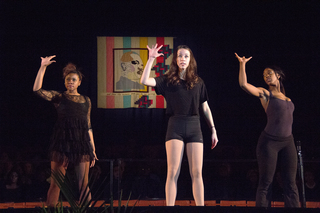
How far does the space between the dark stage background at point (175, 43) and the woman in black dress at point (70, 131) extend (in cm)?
247

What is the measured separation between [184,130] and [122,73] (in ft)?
11.4

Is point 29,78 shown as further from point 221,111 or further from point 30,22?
point 221,111

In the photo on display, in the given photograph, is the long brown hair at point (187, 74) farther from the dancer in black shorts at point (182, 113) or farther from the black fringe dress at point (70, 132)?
the black fringe dress at point (70, 132)

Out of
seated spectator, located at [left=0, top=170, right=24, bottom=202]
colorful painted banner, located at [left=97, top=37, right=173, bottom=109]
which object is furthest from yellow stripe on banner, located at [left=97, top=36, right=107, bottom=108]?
seated spectator, located at [left=0, top=170, right=24, bottom=202]

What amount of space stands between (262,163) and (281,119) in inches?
16.4

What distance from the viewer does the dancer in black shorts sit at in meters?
2.98

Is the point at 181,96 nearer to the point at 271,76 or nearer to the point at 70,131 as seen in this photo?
the point at 271,76

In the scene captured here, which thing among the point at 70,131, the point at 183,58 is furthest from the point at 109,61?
the point at 183,58

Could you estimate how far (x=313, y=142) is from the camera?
614cm

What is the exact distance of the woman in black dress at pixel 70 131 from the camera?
3342 millimetres

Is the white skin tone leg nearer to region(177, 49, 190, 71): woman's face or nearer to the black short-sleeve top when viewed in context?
the black short-sleeve top

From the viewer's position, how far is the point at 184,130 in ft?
9.90

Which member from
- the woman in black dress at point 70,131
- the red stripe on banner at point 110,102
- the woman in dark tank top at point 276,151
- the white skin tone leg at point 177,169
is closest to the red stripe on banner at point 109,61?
the red stripe on banner at point 110,102

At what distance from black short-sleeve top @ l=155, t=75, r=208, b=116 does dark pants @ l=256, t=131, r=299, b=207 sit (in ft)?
2.28
